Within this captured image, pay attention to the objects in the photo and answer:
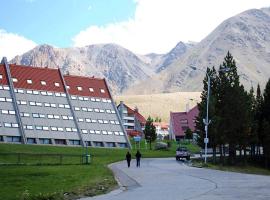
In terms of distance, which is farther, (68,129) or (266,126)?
(68,129)

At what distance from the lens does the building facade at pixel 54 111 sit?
8581 centimetres

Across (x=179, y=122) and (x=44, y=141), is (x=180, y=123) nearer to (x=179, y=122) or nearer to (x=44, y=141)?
(x=179, y=122)

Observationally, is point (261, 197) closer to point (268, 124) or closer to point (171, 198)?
point (171, 198)

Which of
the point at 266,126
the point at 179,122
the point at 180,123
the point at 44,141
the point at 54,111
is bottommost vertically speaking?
the point at 44,141

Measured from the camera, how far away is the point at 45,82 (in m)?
97.4

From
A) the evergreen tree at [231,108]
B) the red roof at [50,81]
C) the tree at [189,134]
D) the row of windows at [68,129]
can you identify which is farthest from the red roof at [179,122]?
the evergreen tree at [231,108]

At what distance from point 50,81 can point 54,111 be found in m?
8.80

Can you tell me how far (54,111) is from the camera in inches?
3629

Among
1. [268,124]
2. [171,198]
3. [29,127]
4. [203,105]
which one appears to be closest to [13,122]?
[29,127]

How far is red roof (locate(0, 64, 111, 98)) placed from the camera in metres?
93.9

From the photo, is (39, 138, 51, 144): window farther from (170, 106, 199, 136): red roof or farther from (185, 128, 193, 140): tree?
(170, 106, 199, 136): red roof

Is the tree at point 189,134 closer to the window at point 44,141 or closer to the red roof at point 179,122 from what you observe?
the red roof at point 179,122

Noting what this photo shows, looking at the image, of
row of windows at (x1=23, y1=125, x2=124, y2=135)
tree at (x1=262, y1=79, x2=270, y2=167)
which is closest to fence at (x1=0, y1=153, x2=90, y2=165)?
row of windows at (x1=23, y1=125, x2=124, y2=135)

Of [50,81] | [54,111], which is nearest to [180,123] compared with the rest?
[50,81]
